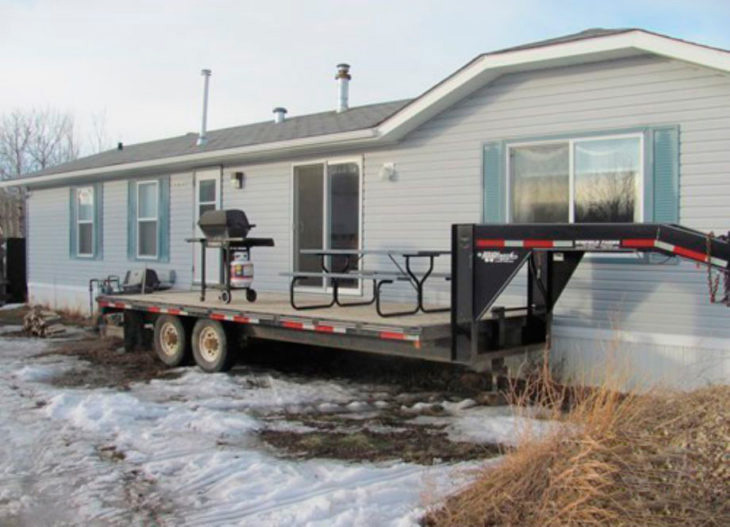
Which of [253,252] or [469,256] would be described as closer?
[469,256]

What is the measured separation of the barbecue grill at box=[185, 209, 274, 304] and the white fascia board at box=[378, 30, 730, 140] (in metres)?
2.10

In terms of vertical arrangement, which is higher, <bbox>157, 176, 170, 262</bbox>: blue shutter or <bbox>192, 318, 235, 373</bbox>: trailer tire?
<bbox>157, 176, 170, 262</bbox>: blue shutter

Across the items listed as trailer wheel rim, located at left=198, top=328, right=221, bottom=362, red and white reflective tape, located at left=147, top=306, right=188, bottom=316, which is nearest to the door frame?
red and white reflective tape, located at left=147, top=306, right=188, bottom=316

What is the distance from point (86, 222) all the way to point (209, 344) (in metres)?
7.44

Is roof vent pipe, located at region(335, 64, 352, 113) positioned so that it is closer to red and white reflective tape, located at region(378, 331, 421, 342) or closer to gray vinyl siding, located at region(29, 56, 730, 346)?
gray vinyl siding, located at region(29, 56, 730, 346)

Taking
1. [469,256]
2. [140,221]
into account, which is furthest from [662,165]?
[140,221]

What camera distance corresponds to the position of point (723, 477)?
3.27 metres

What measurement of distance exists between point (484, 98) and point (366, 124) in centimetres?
197

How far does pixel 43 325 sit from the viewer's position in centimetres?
1202

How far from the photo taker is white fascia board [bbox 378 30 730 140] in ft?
21.7

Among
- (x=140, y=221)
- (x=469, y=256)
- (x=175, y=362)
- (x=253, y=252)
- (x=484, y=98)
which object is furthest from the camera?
(x=140, y=221)

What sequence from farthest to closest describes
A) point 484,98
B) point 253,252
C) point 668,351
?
point 253,252 → point 484,98 → point 668,351

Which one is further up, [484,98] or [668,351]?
[484,98]

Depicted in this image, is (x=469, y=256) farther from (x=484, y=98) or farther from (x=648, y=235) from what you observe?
(x=484, y=98)
